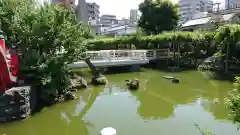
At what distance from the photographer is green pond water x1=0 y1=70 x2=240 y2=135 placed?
7605 millimetres

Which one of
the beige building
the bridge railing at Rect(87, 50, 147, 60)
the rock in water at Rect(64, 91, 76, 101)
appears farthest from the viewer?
the beige building

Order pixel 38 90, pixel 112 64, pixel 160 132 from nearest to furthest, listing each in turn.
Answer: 1. pixel 160 132
2. pixel 38 90
3. pixel 112 64

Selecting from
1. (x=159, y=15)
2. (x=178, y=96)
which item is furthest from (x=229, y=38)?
(x=159, y=15)

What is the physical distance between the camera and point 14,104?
8.18 metres

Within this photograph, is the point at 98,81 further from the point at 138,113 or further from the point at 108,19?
the point at 108,19

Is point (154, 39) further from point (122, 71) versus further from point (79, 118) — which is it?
point (79, 118)

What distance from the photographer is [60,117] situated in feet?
29.2

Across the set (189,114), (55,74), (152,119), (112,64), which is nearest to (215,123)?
(189,114)

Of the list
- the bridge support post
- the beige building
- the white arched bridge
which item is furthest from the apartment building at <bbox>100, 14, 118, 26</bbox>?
the bridge support post

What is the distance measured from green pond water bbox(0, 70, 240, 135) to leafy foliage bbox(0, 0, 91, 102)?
3.78 ft

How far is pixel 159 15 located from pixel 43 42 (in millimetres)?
20947

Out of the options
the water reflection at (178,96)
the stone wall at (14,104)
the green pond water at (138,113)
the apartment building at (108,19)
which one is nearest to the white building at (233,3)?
the water reflection at (178,96)

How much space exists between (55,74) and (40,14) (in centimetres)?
253

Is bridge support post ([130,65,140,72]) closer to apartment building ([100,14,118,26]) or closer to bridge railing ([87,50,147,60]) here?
bridge railing ([87,50,147,60])
